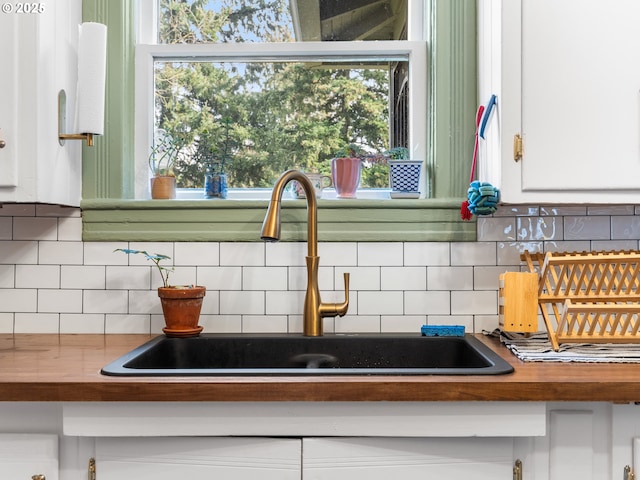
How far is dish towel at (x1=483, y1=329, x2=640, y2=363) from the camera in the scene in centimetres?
152

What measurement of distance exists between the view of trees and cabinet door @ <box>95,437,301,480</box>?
3.30 feet

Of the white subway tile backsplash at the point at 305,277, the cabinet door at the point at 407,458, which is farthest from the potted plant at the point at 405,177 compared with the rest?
the cabinet door at the point at 407,458

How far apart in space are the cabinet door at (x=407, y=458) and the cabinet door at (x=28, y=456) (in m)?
0.52

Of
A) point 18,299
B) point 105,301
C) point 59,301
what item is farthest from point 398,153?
point 18,299

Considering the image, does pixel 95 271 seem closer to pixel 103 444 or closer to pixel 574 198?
pixel 103 444

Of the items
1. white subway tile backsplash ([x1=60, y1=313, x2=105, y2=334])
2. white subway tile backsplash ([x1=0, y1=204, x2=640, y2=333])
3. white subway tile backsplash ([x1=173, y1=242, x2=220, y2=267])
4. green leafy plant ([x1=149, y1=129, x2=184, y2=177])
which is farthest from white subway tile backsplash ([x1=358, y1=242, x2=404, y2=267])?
white subway tile backsplash ([x1=60, y1=313, x2=105, y2=334])

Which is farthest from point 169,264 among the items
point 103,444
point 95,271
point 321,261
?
point 103,444

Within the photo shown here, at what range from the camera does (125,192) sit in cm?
205

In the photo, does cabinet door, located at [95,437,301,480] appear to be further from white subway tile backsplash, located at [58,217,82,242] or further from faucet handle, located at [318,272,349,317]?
white subway tile backsplash, located at [58,217,82,242]

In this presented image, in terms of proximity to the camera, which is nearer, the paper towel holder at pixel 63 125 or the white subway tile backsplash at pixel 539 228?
the paper towel holder at pixel 63 125

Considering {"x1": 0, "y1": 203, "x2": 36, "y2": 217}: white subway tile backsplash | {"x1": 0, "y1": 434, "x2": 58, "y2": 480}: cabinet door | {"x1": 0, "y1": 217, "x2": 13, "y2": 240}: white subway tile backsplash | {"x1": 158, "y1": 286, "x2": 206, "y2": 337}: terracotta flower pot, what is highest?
{"x1": 0, "y1": 203, "x2": 36, "y2": 217}: white subway tile backsplash

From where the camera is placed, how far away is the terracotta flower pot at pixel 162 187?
206cm

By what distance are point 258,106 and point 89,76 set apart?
559 mm

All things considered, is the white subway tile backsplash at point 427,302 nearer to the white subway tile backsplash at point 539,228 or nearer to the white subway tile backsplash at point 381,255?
the white subway tile backsplash at point 381,255
